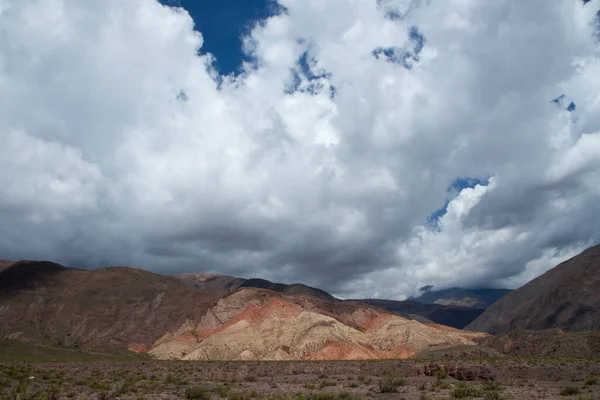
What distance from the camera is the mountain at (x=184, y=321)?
97688 millimetres

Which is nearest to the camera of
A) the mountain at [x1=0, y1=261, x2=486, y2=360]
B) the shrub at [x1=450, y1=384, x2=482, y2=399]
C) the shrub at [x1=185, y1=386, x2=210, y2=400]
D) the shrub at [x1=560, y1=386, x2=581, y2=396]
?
the shrub at [x1=450, y1=384, x2=482, y2=399]

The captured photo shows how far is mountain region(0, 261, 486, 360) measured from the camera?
97.7 metres

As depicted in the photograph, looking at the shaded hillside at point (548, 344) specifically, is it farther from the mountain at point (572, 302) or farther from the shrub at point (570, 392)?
the mountain at point (572, 302)

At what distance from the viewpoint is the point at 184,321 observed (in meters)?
128

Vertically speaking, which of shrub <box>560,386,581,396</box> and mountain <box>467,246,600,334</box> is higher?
mountain <box>467,246,600,334</box>

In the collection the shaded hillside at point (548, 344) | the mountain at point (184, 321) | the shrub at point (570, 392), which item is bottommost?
the shrub at point (570, 392)


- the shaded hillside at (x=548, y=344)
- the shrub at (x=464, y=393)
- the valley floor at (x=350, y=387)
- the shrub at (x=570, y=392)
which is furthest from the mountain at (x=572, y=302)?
the shrub at (x=464, y=393)

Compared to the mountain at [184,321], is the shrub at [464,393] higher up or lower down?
lower down

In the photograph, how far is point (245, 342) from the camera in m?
99.5

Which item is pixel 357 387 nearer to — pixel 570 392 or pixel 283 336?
pixel 570 392

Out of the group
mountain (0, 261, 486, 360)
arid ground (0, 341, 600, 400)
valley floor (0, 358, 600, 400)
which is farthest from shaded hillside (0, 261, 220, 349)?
valley floor (0, 358, 600, 400)

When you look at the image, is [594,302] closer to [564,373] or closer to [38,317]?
[564,373]

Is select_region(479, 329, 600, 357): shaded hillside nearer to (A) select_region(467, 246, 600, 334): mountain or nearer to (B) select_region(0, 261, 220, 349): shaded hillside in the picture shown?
(A) select_region(467, 246, 600, 334): mountain

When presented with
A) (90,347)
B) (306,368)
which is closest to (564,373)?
(306,368)
